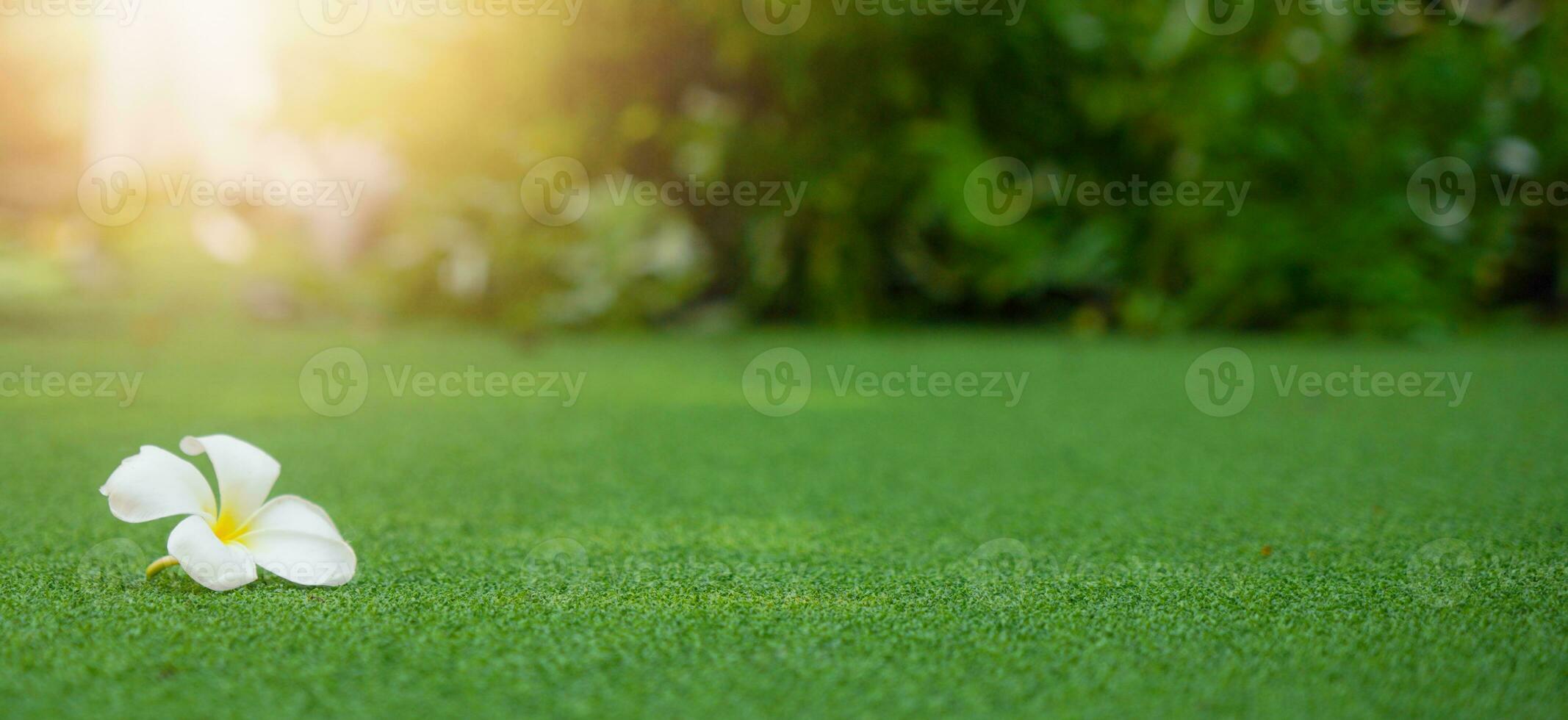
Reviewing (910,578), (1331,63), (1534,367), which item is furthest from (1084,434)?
(1331,63)

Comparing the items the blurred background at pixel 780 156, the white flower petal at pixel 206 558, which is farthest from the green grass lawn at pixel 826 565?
the blurred background at pixel 780 156

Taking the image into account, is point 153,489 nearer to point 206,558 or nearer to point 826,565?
point 206,558

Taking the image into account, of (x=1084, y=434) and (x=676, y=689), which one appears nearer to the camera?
(x=676, y=689)

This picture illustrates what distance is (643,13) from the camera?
14.3 ft

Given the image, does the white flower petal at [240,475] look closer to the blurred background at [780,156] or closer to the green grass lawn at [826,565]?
the green grass lawn at [826,565]

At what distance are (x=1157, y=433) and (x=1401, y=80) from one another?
2.64 meters

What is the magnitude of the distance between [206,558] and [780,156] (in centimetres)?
343

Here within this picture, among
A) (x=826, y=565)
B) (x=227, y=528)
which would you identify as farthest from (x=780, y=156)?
(x=227, y=528)

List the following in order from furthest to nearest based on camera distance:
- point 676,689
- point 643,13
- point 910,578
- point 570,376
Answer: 1. point 643,13
2. point 570,376
3. point 910,578
4. point 676,689

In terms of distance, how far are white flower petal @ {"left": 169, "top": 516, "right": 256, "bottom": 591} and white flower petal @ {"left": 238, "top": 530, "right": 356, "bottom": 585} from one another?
0.07 feet

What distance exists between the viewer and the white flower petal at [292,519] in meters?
1.05

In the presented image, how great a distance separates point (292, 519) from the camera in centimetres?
106

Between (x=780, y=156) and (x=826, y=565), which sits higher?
(x=780, y=156)

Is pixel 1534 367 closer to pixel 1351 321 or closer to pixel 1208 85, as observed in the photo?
pixel 1351 321
